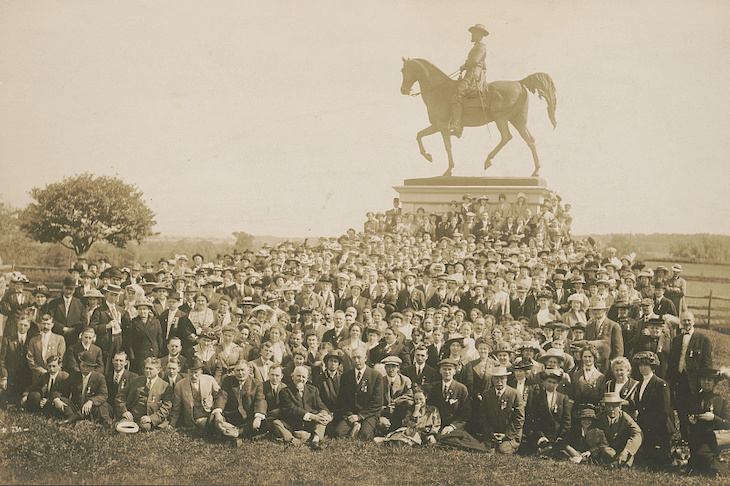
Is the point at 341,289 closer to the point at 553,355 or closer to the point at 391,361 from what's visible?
the point at 391,361

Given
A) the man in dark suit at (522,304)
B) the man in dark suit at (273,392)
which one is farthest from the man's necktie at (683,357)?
the man in dark suit at (273,392)

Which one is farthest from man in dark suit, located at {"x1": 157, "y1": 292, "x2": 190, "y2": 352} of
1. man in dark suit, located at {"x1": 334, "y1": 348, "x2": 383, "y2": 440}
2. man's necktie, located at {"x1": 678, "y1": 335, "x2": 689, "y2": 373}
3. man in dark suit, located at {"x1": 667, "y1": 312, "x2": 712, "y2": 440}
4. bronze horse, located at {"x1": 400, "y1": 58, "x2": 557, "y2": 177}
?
bronze horse, located at {"x1": 400, "y1": 58, "x2": 557, "y2": 177}

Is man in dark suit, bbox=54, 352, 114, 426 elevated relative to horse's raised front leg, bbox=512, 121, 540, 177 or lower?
lower

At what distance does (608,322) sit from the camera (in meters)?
8.65

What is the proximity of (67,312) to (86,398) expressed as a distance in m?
1.66

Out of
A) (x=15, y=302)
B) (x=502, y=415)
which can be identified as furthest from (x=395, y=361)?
(x=15, y=302)

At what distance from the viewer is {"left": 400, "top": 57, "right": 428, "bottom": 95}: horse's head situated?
14.8 meters

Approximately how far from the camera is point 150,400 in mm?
8414

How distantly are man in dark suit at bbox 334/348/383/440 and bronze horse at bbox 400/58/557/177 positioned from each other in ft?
26.4

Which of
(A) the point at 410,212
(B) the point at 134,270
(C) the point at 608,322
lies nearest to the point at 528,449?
(C) the point at 608,322

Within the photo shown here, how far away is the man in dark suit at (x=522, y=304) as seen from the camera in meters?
9.70

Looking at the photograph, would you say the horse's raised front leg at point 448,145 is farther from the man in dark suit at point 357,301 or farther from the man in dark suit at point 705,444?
the man in dark suit at point 705,444

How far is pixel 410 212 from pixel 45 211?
29.6 feet

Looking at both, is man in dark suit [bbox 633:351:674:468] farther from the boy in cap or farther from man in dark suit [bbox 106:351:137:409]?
man in dark suit [bbox 106:351:137:409]
